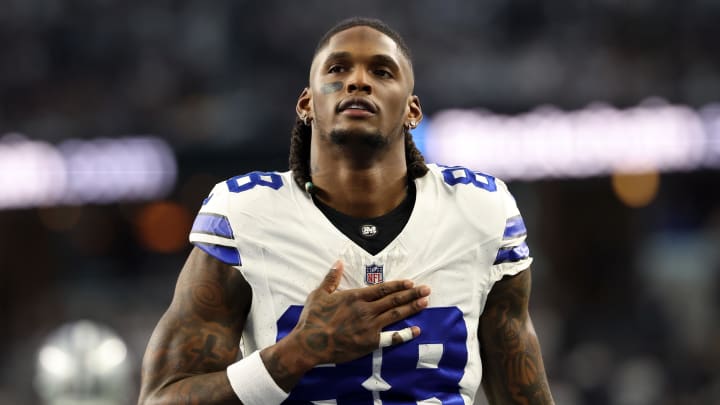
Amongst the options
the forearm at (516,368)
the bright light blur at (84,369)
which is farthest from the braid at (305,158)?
the bright light blur at (84,369)

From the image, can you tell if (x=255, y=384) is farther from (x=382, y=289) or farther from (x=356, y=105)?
(x=356, y=105)

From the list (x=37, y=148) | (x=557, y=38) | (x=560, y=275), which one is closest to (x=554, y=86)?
(x=557, y=38)

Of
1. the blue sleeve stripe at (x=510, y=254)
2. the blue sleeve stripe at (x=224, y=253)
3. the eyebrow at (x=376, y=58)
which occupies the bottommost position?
the blue sleeve stripe at (x=510, y=254)

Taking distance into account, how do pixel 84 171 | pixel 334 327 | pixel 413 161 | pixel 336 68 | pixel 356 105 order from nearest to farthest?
pixel 334 327 < pixel 356 105 < pixel 336 68 < pixel 413 161 < pixel 84 171

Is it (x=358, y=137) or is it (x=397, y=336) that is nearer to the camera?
(x=397, y=336)

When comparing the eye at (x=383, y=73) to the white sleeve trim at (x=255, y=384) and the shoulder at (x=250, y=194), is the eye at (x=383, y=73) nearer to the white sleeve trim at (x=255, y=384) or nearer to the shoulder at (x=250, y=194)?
the shoulder at (x=250, y=194)

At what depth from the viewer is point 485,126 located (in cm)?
1113

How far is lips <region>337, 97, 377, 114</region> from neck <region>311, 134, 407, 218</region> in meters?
0.15

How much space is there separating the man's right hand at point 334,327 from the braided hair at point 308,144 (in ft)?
1.62

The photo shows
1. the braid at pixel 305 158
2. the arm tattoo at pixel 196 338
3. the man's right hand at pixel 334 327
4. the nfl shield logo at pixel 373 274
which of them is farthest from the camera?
the braid at pixel 305 158

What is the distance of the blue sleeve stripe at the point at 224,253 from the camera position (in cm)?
284

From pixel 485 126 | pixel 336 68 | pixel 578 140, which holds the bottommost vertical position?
pixel 336 68

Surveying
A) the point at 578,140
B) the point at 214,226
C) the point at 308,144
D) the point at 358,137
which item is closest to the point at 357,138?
the point at 358,137

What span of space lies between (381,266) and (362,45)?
635 millimetres
